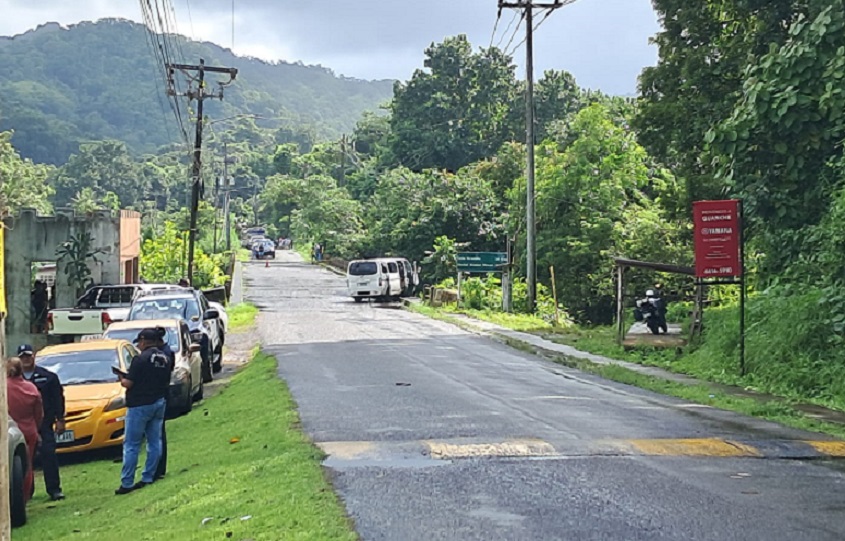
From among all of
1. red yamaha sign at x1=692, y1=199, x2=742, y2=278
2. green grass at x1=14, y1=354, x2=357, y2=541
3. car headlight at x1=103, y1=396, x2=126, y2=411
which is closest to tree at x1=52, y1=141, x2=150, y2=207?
red yamaha sign at x1=692, y1=199, x2=742, y2=278

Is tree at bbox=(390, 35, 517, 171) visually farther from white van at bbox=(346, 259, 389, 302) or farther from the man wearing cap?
the man wearing cap

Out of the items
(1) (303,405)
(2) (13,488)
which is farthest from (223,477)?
(1) (303,405)

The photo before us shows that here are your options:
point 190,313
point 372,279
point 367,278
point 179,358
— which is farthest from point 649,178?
point 179,358

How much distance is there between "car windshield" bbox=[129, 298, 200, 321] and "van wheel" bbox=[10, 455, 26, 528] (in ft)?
40.4

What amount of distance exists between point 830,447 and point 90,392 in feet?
31.6

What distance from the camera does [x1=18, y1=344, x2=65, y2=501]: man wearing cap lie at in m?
11.6

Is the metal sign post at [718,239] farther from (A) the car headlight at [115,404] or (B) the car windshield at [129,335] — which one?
(A) the car headlight at [115,404]

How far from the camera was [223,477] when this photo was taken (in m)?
9.94

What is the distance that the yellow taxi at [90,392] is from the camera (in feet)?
44.4

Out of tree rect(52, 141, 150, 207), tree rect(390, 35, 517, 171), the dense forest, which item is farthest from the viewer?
tree rect(52, 141, 150, 207)

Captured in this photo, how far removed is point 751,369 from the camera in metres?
18.4

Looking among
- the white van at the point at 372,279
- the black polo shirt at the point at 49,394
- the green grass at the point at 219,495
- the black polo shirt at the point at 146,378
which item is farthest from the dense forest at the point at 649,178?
the black polo shirt at the point at 49,394

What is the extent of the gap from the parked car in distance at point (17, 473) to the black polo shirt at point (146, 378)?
120 centimetres

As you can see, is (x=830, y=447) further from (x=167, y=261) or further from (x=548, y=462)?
(x=167, y=261)
